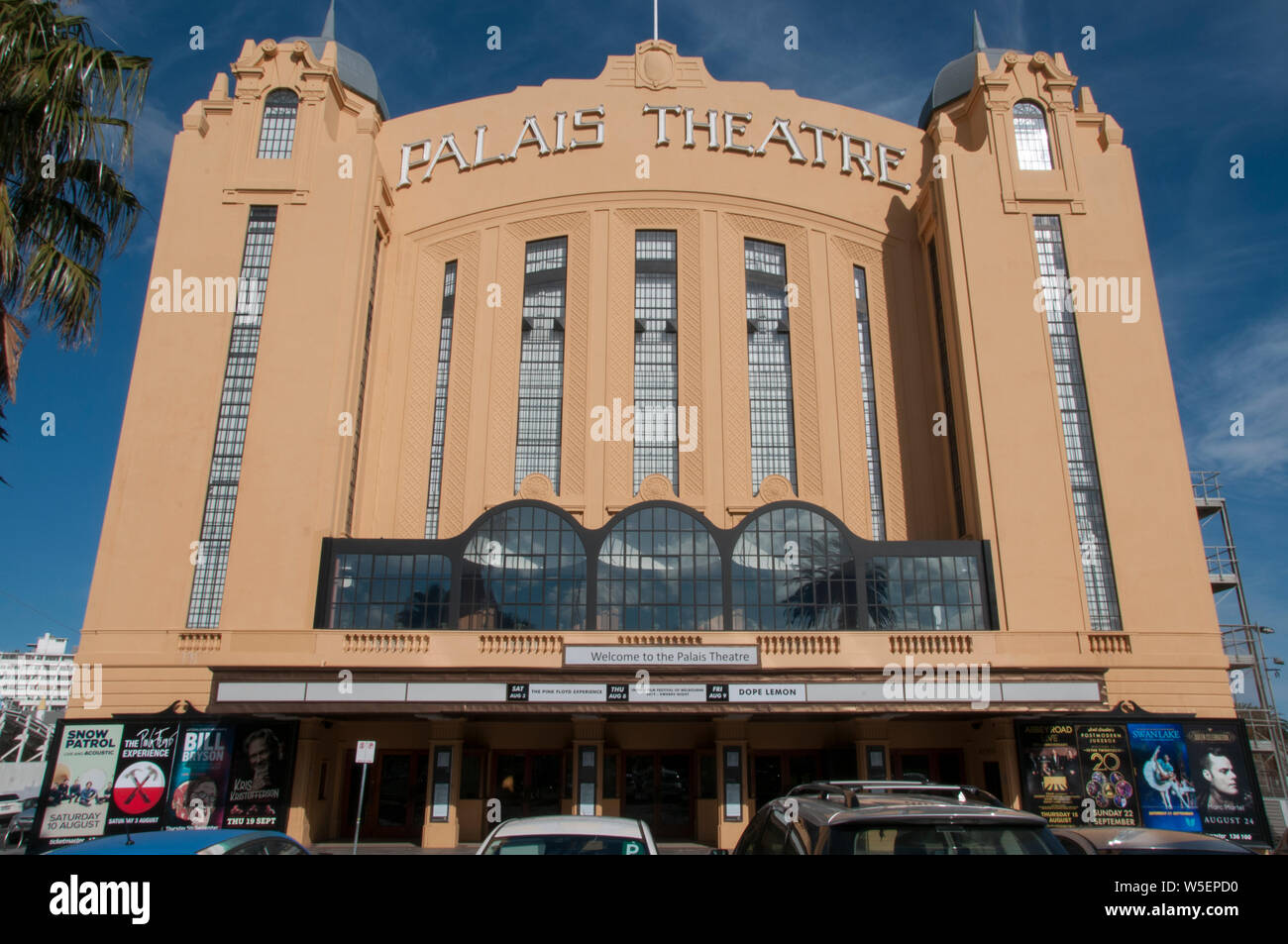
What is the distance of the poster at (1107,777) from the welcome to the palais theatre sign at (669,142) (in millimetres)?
23447

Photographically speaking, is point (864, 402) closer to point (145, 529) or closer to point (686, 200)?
point (686, 200)

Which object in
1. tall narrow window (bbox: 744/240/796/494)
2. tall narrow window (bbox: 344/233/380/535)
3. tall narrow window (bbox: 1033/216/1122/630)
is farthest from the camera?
tall narrow window (bbox: 744/240/796/494)

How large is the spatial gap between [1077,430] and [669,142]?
20077 mm

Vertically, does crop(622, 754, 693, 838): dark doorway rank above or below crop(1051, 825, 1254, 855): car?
below

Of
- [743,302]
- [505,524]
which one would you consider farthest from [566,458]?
[743,302]

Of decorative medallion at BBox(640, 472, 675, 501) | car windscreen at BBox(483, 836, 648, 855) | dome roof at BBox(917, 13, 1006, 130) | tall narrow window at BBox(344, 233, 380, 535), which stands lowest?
car windscreen at BBox(483, 836, 648, 855)

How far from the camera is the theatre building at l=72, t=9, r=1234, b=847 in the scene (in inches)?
955

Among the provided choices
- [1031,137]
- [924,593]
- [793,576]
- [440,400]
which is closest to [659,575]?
[793,576]

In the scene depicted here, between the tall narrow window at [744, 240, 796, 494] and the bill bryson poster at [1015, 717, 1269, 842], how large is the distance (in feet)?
42.2

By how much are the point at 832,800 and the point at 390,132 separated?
3675cm

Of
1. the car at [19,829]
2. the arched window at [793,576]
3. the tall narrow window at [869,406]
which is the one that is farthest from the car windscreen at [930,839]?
the tall narrow window at [869,406]

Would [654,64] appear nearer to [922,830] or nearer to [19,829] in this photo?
[19,829]

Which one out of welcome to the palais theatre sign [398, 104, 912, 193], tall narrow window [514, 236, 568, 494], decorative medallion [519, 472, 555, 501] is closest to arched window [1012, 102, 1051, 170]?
welcome to the palais theatre sign [398, 104, 912, 193]

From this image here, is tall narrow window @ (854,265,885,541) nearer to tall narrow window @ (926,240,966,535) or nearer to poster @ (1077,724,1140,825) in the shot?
tall narrow window @ (926,240,966,535)
